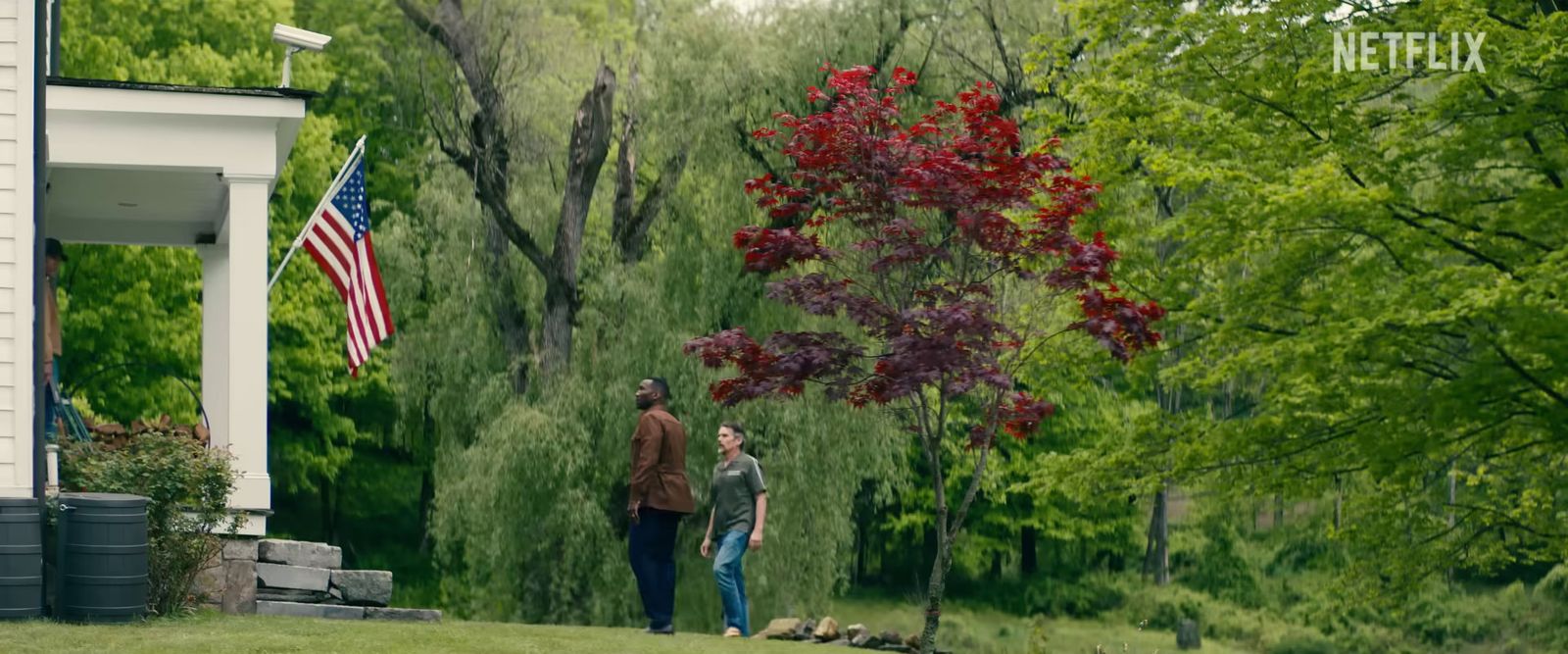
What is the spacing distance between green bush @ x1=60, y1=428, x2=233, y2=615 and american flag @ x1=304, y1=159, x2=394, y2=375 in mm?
4036

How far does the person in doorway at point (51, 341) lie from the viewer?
12.8 metres

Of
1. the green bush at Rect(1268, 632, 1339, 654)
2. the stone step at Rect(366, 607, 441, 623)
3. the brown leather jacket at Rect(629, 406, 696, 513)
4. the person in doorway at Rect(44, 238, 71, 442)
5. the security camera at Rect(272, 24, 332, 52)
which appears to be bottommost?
the green bush at Rect(1268, 632, 1339, 654)

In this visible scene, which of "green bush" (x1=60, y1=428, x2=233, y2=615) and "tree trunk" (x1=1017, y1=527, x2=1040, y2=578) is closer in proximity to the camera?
"green bush" (x1=60, y1=428, x2=233, y2=615)

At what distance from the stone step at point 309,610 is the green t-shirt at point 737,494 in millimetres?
2680

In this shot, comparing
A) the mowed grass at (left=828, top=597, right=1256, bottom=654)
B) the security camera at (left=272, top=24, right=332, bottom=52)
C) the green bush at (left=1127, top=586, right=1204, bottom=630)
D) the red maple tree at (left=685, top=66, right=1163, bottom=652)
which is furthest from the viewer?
the green bush at (left=1127, top=586, right=1204, bottom=630)

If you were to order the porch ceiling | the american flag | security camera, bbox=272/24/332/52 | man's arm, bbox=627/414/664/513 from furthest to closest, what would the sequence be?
the american flag < security camera, bbox=272/24/332/52 < the porch ceiling < man's arm, bbox=627/414/664/513

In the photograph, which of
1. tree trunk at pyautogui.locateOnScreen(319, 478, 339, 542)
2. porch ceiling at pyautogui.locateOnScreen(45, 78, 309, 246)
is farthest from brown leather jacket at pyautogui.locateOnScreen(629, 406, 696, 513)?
tree trunk at pyautogui.locateOnScreen(319, 478, 339, 542)

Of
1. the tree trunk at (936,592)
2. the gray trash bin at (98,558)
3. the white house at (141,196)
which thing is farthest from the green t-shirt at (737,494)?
the gray trash bin at (98,558)

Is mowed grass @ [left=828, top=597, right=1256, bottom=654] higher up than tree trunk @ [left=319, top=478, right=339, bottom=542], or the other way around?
tree trunk @ [left=319, top=478, right=339, bottom=542]

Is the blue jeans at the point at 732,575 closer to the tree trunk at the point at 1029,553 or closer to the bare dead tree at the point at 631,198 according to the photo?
the bare dead tree at the point at 631,198

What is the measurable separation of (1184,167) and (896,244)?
3714mm

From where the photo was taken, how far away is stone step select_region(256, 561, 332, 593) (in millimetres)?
13352

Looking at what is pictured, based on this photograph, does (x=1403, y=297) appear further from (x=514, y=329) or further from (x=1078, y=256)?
(x=514, y=329)

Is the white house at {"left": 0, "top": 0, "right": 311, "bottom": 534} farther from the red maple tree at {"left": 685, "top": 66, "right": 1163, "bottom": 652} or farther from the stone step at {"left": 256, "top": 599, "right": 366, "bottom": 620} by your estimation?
the red maple tree at {"left": 685, "top": 66, "right": 1163, "bottom": 652}
